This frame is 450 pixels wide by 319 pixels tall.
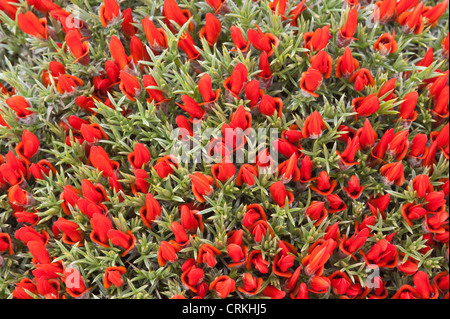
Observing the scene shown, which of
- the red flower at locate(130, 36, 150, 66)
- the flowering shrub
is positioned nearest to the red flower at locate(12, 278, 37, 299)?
the flowering shrub

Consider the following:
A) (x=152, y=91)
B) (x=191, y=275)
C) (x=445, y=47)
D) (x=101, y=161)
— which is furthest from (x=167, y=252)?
(x=445, y=47)

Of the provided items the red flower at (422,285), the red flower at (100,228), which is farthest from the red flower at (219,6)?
the red flower at (422,285)

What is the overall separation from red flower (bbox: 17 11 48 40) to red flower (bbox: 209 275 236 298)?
0.89 m

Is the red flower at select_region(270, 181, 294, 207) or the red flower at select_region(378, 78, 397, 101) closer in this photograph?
the red flower at select_region(270, 181, 294, 207)

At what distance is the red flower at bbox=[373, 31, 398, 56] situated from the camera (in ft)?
4.34

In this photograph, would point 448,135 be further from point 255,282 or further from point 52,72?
point 52,72

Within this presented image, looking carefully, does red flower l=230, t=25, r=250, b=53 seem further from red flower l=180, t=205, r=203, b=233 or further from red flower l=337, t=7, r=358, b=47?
red flower l=180, t=205, r=203, b=233

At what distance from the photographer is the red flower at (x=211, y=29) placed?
1263mm

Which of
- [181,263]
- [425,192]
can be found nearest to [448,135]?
[425,192]

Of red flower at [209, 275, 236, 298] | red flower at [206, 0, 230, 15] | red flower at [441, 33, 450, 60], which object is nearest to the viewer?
red flower at [209, 275, 236, 298]

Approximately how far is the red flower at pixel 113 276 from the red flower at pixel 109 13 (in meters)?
0.69

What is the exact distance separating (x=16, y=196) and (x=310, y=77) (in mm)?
848

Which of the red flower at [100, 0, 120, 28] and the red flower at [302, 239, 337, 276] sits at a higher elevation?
the red flower at [100, 0, 120, 28]

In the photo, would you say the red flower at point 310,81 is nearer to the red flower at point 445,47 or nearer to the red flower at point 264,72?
the red flower at point 264,72
